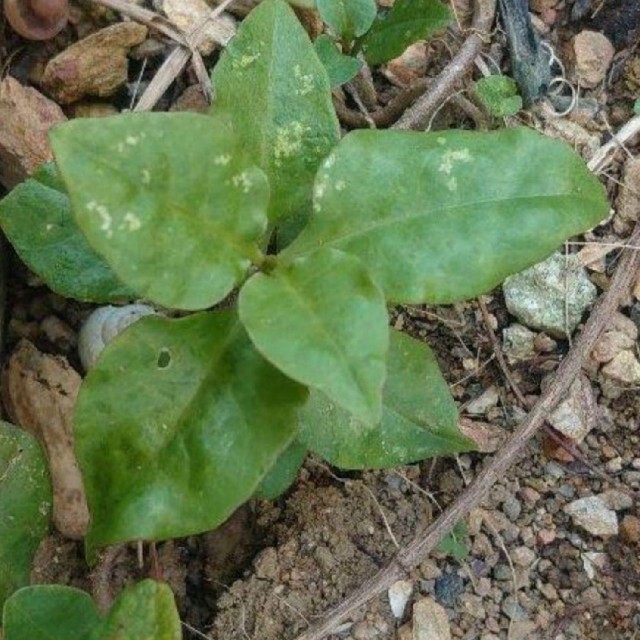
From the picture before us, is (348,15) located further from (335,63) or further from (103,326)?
(103,326)

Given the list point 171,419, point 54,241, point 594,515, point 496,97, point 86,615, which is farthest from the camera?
point 496,97

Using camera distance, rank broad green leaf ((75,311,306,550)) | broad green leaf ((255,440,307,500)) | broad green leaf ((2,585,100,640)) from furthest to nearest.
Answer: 1. broad green leaf ((255,440,307,500))
2. broad green leaf ((2,585,100,640))
3. broad green leaf ((75,311,306,550))

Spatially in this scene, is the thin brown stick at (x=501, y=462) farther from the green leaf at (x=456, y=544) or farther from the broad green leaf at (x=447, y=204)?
the broad green leaf at (x=447, y=204)

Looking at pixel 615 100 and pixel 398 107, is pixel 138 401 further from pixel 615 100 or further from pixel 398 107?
pixel 615 100

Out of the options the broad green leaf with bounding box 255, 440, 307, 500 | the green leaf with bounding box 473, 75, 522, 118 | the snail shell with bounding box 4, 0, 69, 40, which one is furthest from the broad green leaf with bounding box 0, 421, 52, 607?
the green leaf with bounding box 473, 75, 522, 118

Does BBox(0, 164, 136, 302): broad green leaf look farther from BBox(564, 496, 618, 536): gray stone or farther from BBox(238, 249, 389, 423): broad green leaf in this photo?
BBox(564, 496, 618, 536): gray stone

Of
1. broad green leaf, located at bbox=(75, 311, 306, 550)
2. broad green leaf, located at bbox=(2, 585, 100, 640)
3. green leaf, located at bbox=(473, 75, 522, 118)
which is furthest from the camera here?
green leaf, located at bbox=(473, 75, 522, 118)

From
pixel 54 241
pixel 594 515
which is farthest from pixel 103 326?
pixel 594 515

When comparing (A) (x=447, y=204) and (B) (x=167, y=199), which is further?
(A) (x=447, y=204)
